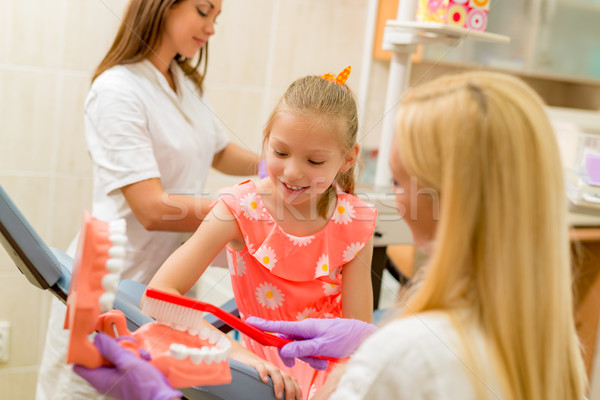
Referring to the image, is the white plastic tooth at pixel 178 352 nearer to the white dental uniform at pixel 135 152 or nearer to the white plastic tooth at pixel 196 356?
the white plastic tooth at pixel 196 356

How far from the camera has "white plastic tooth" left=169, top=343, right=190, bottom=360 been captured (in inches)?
28.5

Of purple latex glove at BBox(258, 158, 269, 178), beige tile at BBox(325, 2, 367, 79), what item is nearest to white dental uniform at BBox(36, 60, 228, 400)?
purple latex glove at BBox(258, 158, 269, 178)

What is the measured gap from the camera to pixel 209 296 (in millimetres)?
1523

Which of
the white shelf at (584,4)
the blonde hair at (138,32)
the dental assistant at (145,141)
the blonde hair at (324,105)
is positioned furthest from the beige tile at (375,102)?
the blonde hair at (324,105)

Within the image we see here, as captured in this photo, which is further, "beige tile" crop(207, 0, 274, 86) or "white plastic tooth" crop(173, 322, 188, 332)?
"beige tile" crop(207, 0, 274, 86)

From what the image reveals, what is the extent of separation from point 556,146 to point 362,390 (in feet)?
1.19

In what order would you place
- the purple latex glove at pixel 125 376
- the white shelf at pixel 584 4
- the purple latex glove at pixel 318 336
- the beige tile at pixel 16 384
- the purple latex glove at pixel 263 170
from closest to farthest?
the purple latex glove at pixel 125 376, the purple latex glove at pixel 318 336, the purple latex glove at pixel 263 170, the beige tile at pixel 16 384, the white shelf at pixel 584 4

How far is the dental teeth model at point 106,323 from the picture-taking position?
0.71m

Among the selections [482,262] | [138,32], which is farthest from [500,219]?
[138,32]

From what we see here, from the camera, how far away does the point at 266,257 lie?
3.86ft

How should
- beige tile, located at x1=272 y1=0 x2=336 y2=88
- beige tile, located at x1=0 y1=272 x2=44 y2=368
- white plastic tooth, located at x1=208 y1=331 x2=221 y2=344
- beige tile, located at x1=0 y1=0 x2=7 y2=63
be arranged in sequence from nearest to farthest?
white plastic tooth, located at x1=208 y1=331 x2=221 y2=344, beige tile, located at x1=0 y1=272 x2=44 y2=368, beige tile, located at x1=0 y1=0 x2=7 y2=63, beige tile, located at x1=272 y1=0 x2=336 y2=88

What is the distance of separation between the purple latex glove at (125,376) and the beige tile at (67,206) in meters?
1.58

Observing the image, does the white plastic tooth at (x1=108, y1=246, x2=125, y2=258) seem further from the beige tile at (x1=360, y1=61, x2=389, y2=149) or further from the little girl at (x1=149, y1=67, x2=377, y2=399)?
the beige tile at (x1=360, y1=61, x2=389, y2=149)

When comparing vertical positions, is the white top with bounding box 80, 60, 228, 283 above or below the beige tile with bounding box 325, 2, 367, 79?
below
